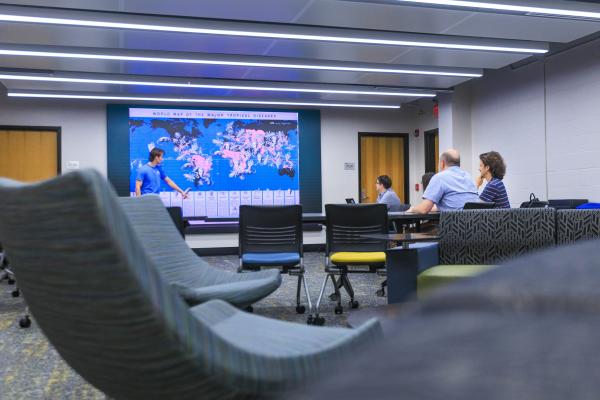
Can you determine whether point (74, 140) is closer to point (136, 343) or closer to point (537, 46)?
point (537, 46)

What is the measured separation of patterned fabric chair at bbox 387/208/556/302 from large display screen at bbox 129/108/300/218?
17.5 ft

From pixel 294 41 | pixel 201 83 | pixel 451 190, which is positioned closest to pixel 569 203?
pixel 451 190

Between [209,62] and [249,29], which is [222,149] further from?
[249,29]

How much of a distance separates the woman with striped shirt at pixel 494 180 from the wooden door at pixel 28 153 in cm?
619

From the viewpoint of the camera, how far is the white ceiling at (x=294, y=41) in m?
4.66

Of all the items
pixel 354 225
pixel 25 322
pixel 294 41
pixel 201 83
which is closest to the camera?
pixel 25 322

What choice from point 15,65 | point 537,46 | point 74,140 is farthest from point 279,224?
point 74,140

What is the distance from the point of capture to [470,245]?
142 inches

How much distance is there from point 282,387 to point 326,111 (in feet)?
28.3

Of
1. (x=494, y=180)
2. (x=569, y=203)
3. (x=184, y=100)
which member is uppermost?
(x=184, y=100)

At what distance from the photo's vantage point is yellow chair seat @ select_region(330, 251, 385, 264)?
3.84m

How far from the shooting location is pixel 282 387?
0.85 m

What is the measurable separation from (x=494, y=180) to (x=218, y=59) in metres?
3.22

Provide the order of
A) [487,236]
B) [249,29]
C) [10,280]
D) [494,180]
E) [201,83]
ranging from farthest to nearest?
[201,83], [10,280], [249,29], [494,180], [487,236]
